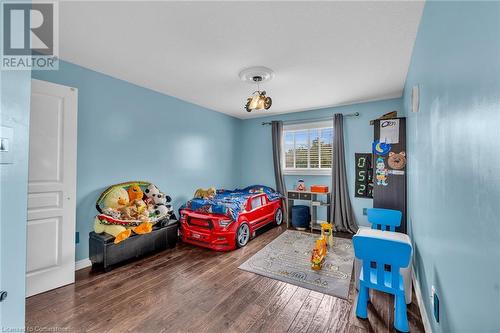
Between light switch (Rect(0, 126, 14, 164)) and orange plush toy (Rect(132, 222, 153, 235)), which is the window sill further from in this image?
light switch (Rect(0, 126, 14, 164))

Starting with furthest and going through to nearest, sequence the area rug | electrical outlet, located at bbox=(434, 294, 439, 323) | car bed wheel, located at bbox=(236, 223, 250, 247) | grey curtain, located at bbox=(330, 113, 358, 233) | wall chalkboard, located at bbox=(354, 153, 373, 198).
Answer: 1. grey curtain, located at bbox=(330, 113, 358, 233)
2. wall chalkboard, located at bbox=(354, 153, 373, 198)
3. car bed wheel, located at bbox=(236, 223, 250, 247)
4. the area rug
5. electrical outlet, located at bbox=(434, 294, 439, 323)

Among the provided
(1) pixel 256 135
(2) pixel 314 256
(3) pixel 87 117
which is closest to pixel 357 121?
(1) pixel 256 135

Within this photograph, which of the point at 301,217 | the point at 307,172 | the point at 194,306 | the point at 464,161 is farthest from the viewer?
the point at 307,172

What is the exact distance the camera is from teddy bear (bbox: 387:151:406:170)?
8.75ft

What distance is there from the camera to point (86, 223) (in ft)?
9.01

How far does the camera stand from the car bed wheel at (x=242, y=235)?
10.9 feet

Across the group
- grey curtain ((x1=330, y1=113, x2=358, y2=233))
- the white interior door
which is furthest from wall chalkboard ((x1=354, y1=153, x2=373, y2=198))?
the white interior door

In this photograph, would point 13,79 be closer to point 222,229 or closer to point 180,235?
point 222,229

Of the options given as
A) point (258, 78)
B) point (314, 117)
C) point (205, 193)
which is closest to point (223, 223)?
point (205, 193)

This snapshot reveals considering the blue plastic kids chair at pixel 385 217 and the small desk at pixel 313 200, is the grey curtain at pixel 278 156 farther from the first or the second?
the blue plastic kids chair at pixel 385 217

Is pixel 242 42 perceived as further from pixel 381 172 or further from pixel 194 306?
pixel 194 306

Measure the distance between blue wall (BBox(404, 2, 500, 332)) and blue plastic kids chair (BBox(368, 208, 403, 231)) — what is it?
103 centimetres

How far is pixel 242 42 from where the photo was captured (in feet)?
6.98

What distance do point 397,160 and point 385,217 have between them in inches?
28.5
